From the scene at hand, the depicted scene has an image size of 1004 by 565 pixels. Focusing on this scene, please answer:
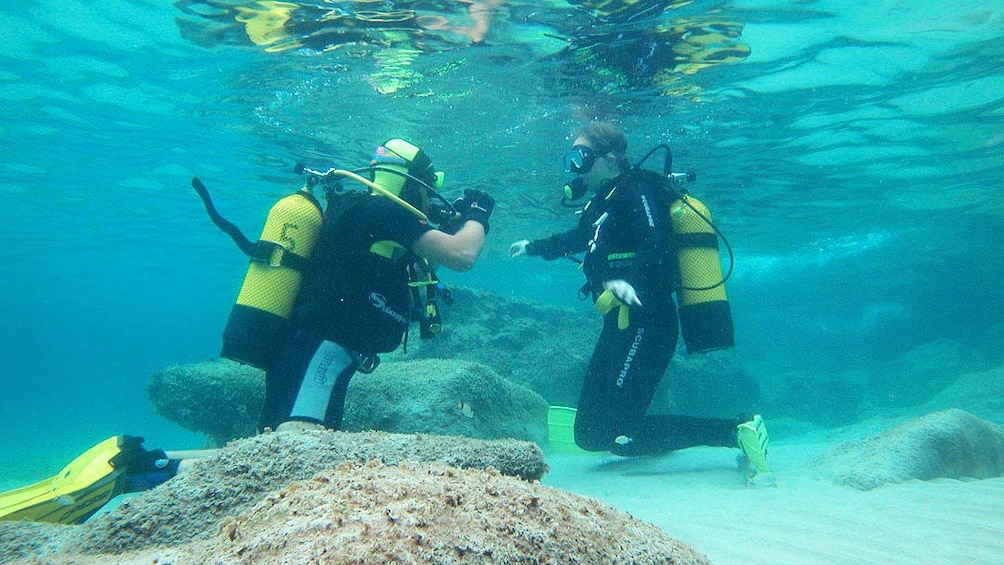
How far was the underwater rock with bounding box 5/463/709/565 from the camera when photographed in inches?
51.9

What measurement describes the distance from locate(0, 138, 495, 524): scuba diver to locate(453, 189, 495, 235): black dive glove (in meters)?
0.06

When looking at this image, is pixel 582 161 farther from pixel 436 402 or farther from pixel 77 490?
pixel 77 490

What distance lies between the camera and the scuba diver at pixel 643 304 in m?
5.45

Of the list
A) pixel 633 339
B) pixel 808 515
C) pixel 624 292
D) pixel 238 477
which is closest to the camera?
pixel 238 477

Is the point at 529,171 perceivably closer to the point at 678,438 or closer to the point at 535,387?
the point at 535,387

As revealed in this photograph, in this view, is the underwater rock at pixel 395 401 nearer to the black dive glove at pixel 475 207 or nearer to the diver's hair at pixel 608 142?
the black dive glove at pixel 475 207

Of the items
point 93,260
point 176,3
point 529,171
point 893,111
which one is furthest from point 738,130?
point 93,260

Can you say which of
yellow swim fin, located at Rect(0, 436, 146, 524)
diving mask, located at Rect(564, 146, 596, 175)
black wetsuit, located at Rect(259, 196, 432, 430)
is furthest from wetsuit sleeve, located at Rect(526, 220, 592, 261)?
yellow swim fin, located at Rect(0, 436, 146, 524)

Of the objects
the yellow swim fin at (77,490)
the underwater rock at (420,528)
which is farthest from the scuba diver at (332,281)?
the underwater rock at (420,528)

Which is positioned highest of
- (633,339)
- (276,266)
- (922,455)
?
(276,266)

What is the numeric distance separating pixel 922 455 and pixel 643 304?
3291 mm

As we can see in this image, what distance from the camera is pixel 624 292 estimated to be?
506 cm

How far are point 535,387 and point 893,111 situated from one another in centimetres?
1076

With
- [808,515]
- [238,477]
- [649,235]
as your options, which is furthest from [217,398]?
[808,515]
